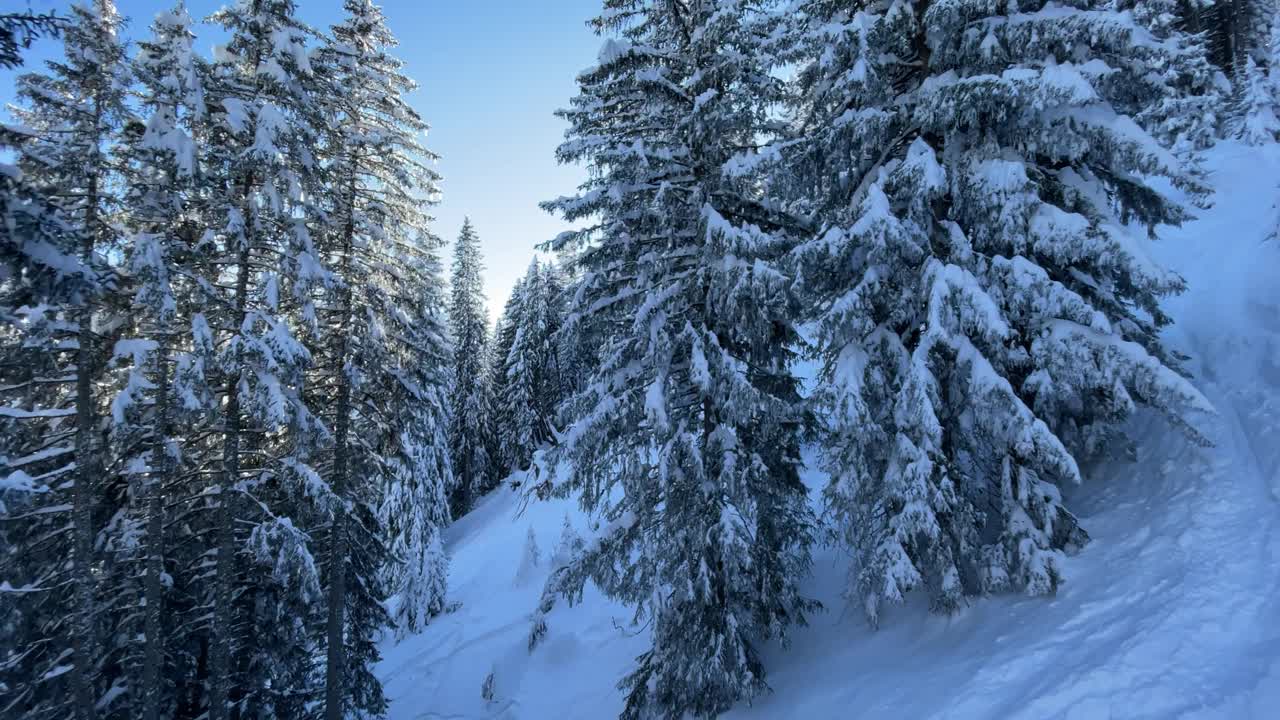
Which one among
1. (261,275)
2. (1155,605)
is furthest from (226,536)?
(1155,605)

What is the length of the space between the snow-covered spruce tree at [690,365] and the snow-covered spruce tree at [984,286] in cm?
140

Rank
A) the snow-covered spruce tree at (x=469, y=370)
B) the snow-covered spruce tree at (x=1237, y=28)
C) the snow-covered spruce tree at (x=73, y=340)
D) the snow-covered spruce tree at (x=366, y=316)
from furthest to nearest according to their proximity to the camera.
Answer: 1. the snow-covered spruce tree at (x=469, y=370)
2. the snow-covered spruce tree at (x=1237, y=28)
3. the snow-covered spruce tree at (x=366, y=316)
4. the snow-covered spruce tree at (x=73, y=340)

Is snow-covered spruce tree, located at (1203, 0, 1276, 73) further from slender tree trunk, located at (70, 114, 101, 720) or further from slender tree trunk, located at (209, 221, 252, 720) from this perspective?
slender tree trunk, located at (70, 114, 101, 720)

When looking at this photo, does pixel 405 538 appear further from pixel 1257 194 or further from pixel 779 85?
pixel 1257 194

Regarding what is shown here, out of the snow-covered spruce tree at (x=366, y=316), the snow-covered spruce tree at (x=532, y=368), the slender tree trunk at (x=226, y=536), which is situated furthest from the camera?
the snow-covered spruce tree at (x=532, y=368)

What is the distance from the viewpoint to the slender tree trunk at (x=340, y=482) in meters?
13.2

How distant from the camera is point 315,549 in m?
14.5

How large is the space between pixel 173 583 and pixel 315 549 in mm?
2881

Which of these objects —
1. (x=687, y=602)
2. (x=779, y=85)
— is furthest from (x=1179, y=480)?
(x=779, y=85)

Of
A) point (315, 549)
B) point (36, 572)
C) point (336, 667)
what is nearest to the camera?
point (36, 572)

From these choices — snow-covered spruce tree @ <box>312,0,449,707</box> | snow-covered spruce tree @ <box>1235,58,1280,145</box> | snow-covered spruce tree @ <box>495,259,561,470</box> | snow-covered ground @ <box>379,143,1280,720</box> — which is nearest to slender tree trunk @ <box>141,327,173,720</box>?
snow-covered spruce tree @ <box>312,0,449,707</box>

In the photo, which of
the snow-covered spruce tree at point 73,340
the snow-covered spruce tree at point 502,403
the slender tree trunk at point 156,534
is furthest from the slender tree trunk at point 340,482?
the snow-covered spruce tree at point 502,403

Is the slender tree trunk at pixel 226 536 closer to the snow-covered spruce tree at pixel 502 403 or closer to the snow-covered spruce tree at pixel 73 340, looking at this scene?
the snow-covered spruce tree at pixel 73 340

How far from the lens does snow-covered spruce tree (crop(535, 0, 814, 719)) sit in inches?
361
